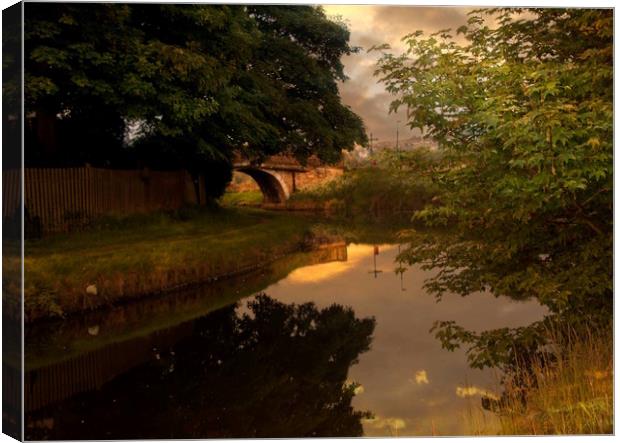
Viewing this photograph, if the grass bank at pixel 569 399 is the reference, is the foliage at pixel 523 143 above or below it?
above

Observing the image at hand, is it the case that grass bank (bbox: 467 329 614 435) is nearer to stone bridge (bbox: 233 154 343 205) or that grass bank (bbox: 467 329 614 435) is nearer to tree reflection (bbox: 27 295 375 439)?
tree reflection (bbox: 27 295 375 439)

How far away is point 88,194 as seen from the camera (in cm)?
1435

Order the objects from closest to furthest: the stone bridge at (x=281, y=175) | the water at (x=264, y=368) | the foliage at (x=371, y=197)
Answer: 1. the water at (x=264, y=368)
2. the foliage at (x=371, y=197)
3. the stone bridge at (x=281, y=175)

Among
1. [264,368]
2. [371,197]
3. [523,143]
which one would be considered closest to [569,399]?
[523,143]

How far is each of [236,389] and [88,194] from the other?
8.27 metres

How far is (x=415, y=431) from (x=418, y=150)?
3.42 meters

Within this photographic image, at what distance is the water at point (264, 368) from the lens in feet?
23.2

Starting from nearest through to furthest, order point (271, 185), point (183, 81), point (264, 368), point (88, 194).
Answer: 1. point (264, 368)
2. point (183, 81)
3. point (88, 194)
4. point (271, 185)

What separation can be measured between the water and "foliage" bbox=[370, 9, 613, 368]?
1517 mm

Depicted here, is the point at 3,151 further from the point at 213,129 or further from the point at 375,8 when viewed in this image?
the point at 213,129

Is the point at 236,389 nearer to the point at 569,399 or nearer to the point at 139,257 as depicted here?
the point at 569,399

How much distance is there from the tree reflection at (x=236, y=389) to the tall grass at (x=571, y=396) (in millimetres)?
1917

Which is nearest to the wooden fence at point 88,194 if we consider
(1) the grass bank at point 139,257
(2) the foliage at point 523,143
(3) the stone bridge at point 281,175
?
(1) the grass bank at point 139,257

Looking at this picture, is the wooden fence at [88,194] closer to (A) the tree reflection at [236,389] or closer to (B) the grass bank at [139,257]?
(B) the grass bank at [139,257]
